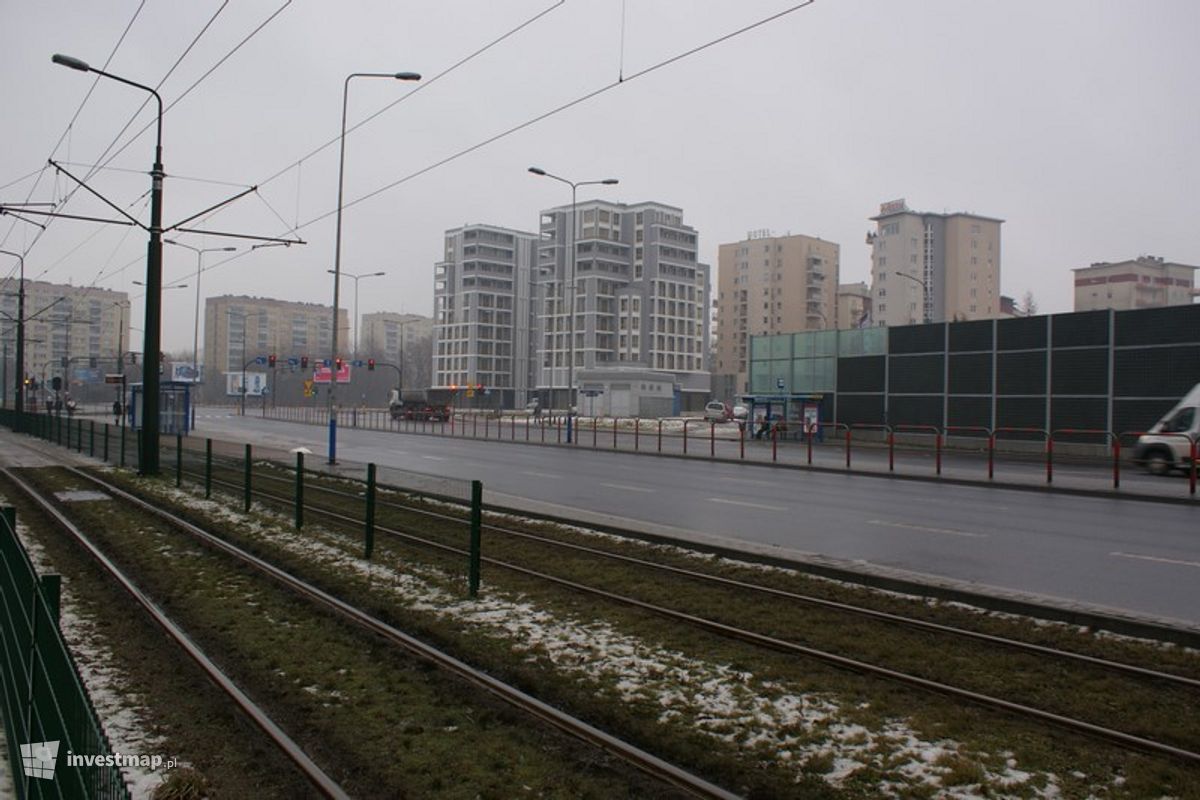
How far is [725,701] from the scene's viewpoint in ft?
19.7

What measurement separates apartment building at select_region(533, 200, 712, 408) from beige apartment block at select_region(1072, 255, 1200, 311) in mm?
52858

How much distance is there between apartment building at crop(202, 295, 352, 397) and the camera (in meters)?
164

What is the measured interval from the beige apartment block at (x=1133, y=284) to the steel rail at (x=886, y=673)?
12402 cm

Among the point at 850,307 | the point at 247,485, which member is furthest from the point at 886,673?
the point at 850,307

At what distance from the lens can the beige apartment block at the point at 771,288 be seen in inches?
5458

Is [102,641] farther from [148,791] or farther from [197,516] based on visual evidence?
[197,516]

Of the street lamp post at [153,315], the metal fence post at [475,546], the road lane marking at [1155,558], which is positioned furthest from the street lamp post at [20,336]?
the road lane marking at [1155,558]

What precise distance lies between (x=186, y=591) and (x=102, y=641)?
177cm

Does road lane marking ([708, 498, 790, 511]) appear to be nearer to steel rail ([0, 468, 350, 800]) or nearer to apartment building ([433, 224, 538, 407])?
steel rail ([0, 468, 350, 800])

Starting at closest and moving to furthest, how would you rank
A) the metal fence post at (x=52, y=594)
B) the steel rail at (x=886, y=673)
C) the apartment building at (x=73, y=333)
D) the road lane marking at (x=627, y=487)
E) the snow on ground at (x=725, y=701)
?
the metal fence post at (x=52, y=594), the snow on ground at (x=725, y=701), the steel rail at (x=886, y=673), the road lane marking at (x=627, y=487), the apartment building at (x=73, y=333)

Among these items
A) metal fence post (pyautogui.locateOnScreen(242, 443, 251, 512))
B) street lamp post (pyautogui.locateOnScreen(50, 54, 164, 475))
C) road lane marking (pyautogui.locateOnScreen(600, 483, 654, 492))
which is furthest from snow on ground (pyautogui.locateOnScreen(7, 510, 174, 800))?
street lamp post (pyautogui.locateOnScreen(50, 54, 164, 475))

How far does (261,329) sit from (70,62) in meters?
161

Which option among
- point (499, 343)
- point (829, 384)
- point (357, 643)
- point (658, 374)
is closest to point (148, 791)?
point (357, 643)

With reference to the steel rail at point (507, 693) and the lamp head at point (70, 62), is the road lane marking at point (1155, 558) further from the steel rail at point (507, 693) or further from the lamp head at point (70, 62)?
the lamp head at point (70, 62)
